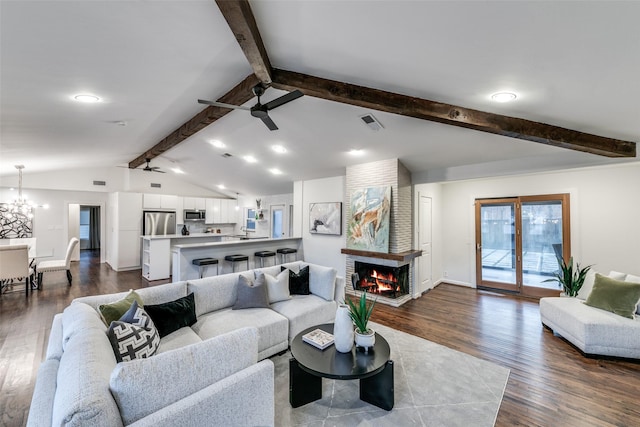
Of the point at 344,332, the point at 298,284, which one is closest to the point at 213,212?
the point at 298,284

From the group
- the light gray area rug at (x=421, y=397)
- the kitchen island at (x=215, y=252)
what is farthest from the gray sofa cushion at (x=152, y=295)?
the kitchen island at (x=215, y=252)

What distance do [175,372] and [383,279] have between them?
4.45 m

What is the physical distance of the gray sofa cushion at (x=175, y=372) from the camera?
1212mm

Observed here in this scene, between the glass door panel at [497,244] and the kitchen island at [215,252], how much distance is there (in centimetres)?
452

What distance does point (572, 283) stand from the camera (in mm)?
3994

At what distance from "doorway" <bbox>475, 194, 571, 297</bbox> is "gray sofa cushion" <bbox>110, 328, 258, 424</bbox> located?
566cm

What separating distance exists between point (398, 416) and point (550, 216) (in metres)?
5.29

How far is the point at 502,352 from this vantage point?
10.7 feet

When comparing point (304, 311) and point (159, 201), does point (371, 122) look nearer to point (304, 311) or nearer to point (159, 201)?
point (304, 311)

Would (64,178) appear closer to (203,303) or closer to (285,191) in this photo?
(285,191)

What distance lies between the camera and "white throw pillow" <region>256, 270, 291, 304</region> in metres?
3.51

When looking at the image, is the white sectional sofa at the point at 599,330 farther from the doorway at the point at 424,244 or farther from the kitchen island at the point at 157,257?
the kitchen island at the point at 157,257

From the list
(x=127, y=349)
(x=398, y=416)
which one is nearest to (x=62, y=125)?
(x=127, y=349)

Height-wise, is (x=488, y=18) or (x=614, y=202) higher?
(x=488, y=18)
